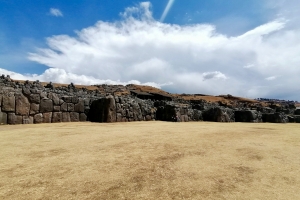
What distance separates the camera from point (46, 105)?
1043 centimetres

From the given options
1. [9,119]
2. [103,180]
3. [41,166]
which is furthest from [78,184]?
[9,119]

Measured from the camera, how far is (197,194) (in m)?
2.47

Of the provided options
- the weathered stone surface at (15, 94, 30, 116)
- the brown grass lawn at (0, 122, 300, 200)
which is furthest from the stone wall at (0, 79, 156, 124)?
the brown grass lawn at (0, 122, 300, 200)

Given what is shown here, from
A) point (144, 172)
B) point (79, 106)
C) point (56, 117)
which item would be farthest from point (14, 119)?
point (144, 172)

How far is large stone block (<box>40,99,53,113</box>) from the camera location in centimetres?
1027

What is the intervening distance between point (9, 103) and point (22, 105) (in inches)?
21.0

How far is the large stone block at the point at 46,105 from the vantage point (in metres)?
10.3

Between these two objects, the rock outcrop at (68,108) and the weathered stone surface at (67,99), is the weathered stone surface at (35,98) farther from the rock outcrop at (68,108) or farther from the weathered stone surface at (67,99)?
the weathered stone surface at (67,99)

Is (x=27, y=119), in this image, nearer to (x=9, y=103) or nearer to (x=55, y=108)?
(x=9, y=103)

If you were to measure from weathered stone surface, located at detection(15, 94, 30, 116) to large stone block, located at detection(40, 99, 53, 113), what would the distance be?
653 millimetres

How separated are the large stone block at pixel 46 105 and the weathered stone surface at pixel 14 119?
1.04 meters

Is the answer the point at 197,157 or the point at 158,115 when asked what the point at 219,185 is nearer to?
the point at 197,157

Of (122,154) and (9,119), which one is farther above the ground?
(9,119)

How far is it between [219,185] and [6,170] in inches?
124
